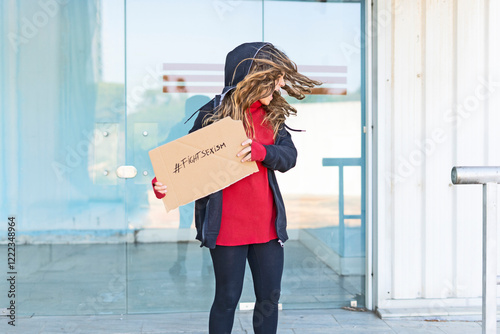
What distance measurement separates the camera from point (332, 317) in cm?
315

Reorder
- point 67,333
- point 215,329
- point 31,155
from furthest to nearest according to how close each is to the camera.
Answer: point 31,155, point 67,333, point 215,329

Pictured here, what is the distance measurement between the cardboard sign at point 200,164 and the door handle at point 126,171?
124 cm

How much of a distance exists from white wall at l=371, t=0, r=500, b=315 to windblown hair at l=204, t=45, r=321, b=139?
1.24 meters

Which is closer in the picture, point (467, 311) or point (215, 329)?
point (215, 329)

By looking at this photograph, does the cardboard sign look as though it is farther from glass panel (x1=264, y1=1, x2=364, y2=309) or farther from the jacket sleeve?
glass panel (x1=264, y1=1, x2=364, y2=309)

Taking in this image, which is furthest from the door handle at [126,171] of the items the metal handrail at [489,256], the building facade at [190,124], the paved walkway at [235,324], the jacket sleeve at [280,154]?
the metal handrail at [489,256]

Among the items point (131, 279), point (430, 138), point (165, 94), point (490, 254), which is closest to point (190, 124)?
point (165, 94)

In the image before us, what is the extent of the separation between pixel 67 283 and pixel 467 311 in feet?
8.00

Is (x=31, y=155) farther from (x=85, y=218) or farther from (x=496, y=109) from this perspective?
(x=496, y=109)

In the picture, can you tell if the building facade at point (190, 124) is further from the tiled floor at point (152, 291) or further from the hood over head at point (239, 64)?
the hood over head at point (239, 64)

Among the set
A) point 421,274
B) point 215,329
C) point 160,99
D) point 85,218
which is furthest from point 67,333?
point 421,274

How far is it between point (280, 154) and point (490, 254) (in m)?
0.80

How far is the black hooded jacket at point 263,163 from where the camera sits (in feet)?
6.46

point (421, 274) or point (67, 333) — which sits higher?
point (421, 274)
